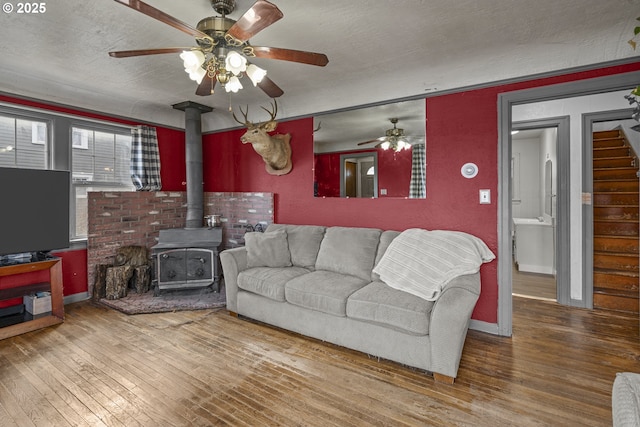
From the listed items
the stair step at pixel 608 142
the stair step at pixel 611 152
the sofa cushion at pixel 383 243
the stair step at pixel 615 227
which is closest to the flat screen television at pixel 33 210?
the sofa cushion at pixel 383 243

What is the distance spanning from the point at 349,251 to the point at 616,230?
3424 millimetres

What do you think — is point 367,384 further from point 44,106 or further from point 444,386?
point 44,106

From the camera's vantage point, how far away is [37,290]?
10.7 feet

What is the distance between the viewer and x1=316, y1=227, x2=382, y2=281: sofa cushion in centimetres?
305

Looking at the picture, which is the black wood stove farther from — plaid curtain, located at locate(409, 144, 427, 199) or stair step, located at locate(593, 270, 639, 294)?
stair step, located at locate(593, 270, 639, 294)

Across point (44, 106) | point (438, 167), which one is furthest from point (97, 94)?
point (438, 167)

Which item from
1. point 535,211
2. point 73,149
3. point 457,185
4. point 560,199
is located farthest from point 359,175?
point 535,211

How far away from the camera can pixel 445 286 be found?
2344 millimetres

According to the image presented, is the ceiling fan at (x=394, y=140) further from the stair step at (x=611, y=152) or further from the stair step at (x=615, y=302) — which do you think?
the stair step at (x=611, y=152)

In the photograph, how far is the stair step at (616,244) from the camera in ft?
12.3

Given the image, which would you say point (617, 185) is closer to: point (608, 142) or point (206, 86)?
point (608, 142)

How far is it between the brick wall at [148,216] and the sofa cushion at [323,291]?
5.35 ft

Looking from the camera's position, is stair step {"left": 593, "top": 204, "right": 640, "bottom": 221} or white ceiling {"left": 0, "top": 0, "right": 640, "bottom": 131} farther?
stair step {"left": 593, "top": 204, "right": 640, "bottom": 221}

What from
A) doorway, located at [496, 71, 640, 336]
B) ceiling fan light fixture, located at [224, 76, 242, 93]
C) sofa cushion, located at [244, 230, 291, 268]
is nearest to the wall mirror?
doorway, located at [496, 71, 640, 336]
